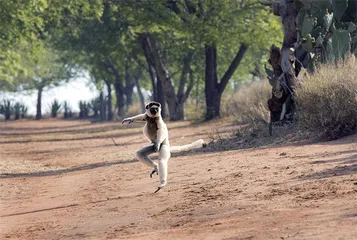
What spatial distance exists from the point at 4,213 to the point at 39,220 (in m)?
1.28

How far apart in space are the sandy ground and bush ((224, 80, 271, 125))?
406 centimetres

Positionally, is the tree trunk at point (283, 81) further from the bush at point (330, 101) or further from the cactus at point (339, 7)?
the bush at point (330, 101)

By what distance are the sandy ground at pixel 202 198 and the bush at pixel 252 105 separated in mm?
4062

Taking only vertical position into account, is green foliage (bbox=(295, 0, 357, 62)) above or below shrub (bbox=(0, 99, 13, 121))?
below

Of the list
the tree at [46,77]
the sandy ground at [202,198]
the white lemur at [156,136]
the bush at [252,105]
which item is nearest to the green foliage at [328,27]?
the bush at [252,105]

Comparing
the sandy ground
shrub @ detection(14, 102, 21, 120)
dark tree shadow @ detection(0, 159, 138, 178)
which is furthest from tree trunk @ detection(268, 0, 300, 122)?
shrub @ detection(14, 102, 21, 120)

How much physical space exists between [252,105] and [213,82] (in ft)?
40.3

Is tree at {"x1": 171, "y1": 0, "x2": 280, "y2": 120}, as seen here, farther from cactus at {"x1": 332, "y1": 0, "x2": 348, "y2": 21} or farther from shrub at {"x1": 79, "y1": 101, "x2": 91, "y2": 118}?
shrub at {"x1": 79, "y1": 101, "x2": 91, "y2": 118}

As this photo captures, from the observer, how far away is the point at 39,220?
1215cm

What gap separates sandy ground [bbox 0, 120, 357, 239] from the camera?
9219mm

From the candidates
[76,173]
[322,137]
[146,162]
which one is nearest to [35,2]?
[76,173]

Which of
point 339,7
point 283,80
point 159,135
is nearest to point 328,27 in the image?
point 339,7

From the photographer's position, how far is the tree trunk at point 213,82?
3984cm

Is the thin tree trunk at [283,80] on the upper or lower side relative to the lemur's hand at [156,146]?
upper
